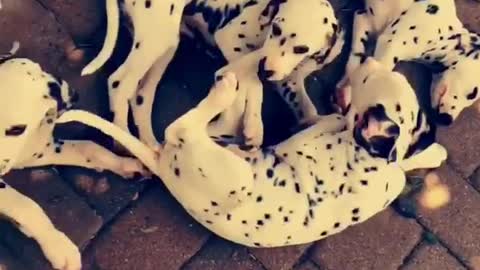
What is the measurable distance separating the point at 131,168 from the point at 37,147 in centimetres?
42

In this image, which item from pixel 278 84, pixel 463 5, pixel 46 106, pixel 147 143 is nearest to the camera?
pixel 46 106

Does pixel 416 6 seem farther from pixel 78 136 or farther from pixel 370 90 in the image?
pixel 78 136

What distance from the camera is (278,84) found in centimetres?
412

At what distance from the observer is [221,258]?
4035mm

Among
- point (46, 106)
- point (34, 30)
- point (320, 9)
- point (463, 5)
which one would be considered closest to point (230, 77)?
point (320, 9)

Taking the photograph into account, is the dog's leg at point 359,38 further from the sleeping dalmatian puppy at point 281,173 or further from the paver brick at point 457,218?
the paver brick at point 457,218

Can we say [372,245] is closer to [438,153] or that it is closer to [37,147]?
[438,153]

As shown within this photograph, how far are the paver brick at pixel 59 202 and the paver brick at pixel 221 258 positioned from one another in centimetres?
43

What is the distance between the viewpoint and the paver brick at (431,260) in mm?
4137

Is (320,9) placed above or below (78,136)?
above

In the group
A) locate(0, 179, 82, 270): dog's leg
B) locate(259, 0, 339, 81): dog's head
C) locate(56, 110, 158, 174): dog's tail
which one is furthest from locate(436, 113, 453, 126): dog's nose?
locate(0, 179, 82, 270): dog's leg

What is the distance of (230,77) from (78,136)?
2.58 ft

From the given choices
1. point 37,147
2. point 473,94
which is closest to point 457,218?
point 473,94

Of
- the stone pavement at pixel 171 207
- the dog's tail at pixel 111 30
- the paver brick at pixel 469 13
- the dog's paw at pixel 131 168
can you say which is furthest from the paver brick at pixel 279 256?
the paver brick at pixel 469 13
